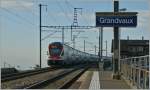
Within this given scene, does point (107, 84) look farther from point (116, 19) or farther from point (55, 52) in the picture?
point (55, 52)

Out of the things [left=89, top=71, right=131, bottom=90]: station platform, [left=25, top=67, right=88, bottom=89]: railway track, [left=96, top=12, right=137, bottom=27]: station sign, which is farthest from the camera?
[left=96, top=12, right=137, bottom=27]: station sign

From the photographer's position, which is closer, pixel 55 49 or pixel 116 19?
pixel 116 19

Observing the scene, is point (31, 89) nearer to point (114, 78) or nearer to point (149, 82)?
point (149, 82)

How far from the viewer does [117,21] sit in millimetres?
33344

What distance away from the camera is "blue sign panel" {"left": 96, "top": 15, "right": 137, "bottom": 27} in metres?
33.2

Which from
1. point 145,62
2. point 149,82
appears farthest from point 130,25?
point 149,82

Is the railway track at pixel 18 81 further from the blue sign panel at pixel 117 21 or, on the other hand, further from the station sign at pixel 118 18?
the station sign at pixel 118 18

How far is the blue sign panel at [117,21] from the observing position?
33.2 m

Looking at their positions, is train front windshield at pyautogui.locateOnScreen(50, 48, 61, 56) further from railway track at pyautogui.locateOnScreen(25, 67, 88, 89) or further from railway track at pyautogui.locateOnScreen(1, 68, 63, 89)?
railway track at pyautogui.locateOnScreen(25, 67, 88, 89)

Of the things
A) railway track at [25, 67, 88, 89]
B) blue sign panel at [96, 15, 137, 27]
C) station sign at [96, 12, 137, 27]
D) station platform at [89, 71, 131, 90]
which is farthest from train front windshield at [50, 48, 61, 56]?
station platform at [89, 71, 131, 90]

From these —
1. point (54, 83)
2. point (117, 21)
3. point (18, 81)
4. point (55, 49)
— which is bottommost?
point (54, 83)

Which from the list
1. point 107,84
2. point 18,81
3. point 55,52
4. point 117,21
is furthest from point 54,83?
point 55,52

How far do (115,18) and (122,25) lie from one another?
688 mm

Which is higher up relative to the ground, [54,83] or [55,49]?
[55,49]
